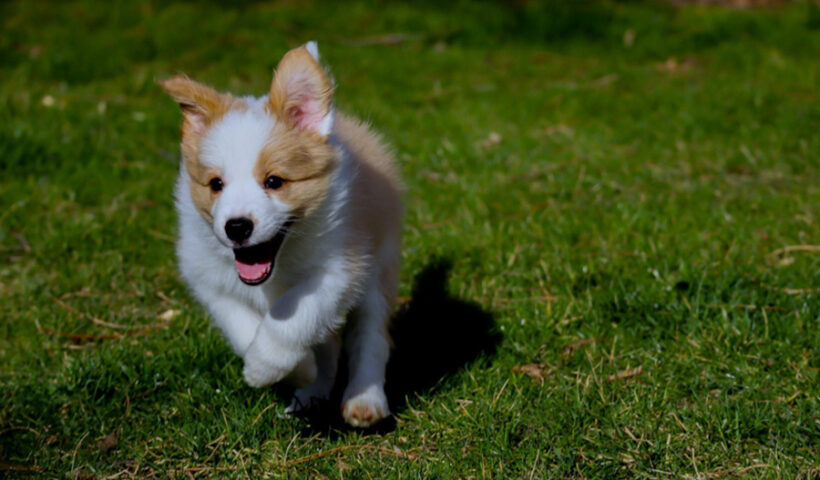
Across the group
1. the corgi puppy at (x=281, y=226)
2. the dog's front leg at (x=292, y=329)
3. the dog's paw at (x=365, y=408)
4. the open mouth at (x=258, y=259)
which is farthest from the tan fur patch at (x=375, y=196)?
the dog's paw at (x=365, y=408)

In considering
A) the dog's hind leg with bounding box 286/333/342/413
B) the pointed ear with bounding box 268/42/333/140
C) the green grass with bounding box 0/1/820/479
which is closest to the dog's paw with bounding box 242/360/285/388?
the green grass with bounding box 0/1/820/479

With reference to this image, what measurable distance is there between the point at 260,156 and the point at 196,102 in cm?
33

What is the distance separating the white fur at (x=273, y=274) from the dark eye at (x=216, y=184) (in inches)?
1.6

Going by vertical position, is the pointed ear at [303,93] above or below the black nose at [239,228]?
above

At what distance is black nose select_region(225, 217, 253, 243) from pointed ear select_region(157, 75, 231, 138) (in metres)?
0.45

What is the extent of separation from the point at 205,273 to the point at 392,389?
922 millimetres

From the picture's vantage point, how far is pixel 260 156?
2.63 meters

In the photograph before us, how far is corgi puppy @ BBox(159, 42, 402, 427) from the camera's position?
8.66 ft

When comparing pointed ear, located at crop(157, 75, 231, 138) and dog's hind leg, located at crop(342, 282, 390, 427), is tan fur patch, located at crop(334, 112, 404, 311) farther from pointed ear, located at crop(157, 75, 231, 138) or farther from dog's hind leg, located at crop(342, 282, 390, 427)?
pointed ear, located at crop(157, 75, 231, 138)

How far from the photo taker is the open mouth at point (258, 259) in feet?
8.68

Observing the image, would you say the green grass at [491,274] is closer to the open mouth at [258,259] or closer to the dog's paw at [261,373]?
the dog's paw at [261,373]

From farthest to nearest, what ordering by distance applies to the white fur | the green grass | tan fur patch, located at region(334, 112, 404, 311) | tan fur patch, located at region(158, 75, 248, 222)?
tan fur patch, located at region(334, 112, 404, 311), the green grass, tan fur patch, located at region(158, 75, 248, 222), the white fur

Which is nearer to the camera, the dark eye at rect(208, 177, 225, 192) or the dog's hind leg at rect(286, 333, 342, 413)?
the dark eye at rect(208, 177, 225, 192)

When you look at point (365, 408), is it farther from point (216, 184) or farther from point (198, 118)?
point (198, 118)
